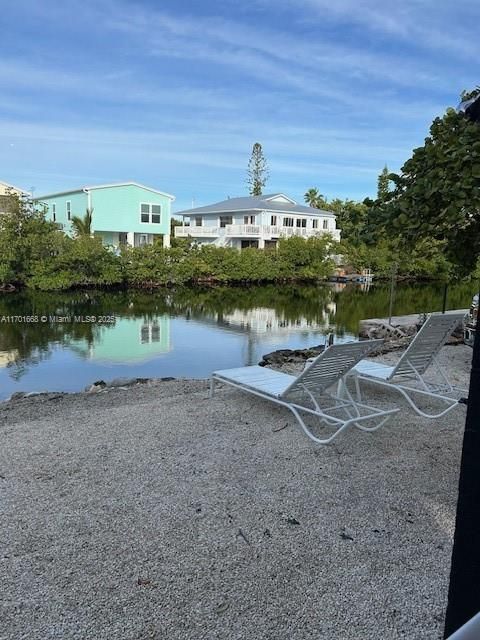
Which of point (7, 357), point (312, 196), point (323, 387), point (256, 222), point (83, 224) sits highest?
point (312, 196)

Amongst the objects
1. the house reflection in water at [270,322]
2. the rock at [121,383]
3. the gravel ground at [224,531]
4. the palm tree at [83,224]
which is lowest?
the rock at [121,383]

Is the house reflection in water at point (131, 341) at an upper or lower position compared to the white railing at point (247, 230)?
lower

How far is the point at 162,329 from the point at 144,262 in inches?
648

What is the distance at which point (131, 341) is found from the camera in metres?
14.5

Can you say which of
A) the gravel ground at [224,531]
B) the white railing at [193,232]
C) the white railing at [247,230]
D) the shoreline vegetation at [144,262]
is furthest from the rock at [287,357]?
the white railing at [193,232]

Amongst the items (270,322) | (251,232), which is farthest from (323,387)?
(251,232)

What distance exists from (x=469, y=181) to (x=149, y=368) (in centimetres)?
988

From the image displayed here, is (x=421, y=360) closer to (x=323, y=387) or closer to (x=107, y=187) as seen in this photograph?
(x=323, y=387)

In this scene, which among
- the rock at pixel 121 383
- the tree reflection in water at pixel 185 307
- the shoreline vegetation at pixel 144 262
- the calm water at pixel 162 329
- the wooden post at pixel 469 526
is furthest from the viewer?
the shoreline vegetation at pixel 144 262

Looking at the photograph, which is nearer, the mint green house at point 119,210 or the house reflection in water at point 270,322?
the house reflection in water at point 270,322

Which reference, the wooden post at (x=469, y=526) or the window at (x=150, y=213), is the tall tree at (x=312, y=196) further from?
the wooden post at (x=469, y=526)

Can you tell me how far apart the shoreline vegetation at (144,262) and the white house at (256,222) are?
309 cm

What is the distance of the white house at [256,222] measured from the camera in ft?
138

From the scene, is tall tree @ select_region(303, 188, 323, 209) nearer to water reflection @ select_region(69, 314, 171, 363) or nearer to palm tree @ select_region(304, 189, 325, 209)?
palm tree @ select_region(304, 189, 325, 209)
